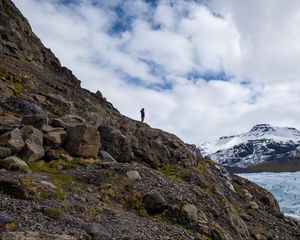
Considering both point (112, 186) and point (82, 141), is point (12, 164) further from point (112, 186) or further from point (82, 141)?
point (82, 141)

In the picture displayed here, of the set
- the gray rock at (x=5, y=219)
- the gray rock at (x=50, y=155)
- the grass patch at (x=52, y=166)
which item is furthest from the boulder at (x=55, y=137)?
the gray rock at (x=5, y=219)

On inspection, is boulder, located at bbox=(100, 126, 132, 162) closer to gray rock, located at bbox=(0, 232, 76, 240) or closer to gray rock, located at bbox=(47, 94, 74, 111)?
gray rock, located at bbox=(47, 94, 74, 111)

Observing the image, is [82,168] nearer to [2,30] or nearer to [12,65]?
[12,65]

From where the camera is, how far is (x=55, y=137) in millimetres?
23594

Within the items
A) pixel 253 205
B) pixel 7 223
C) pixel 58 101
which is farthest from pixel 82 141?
pixel 253 205

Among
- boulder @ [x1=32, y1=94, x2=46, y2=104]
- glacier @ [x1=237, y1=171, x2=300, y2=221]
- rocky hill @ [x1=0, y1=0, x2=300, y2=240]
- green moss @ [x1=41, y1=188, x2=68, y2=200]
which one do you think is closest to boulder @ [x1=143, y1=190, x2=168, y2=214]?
rocky hill @ [x1=0, y1=0, x2=300, y2=240]

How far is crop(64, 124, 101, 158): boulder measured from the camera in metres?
24.4

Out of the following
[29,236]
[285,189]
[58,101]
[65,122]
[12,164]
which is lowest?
[29,236]

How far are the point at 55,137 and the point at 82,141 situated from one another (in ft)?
5.40

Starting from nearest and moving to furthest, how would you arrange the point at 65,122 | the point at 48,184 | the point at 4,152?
the point at 48,184
the point at 4,152
the point at 65,122

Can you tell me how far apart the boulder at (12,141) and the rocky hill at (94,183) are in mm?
48

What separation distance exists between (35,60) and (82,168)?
28162 millimetres

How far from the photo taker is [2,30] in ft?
146

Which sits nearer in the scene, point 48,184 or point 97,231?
point 97,231
